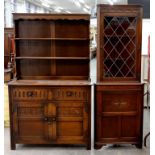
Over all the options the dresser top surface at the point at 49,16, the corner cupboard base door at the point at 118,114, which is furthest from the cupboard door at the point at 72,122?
the dresser top surface at the point at 49,16

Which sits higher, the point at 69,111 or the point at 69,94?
the point at 69,94

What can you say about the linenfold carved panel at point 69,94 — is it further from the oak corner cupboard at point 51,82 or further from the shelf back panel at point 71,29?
the shelf back panel at point 71,29

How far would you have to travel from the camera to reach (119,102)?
346 cm

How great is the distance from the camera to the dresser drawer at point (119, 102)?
345cm

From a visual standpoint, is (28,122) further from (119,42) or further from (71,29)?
(119,42)

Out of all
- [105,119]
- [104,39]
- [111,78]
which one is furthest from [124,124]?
[104,39]

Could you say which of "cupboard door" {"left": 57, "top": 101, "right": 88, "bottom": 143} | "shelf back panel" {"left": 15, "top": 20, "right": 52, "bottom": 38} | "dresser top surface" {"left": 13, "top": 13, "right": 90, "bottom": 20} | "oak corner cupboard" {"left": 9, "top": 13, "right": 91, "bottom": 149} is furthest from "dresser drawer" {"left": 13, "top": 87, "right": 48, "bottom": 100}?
"dresser top surface" {"left": 13, "top": 13, "right": 90, "bottom": 20}

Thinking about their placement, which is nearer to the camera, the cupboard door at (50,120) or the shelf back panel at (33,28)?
the cupboard door at (50,120)

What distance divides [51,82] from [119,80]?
95 cm

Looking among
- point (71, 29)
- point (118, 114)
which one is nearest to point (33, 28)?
point (71, 29)

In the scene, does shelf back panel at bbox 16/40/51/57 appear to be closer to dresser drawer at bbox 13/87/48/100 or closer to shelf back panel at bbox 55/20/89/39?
shelf back panel at bbox 55/20/89/39

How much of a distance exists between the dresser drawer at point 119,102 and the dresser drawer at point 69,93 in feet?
0.95

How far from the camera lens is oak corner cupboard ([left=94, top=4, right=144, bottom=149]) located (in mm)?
3389

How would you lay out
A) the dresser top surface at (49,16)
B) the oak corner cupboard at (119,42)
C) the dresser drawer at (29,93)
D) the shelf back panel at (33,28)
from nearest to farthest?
1. the oak corner cupboard at (119,42)
2. the dresser drawer at (29,93)
3. the dresser top surface at (49,16)
4. the shelf back panel at (33,28)
